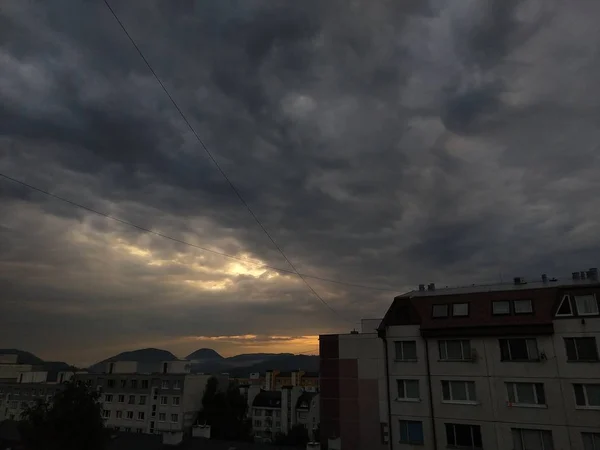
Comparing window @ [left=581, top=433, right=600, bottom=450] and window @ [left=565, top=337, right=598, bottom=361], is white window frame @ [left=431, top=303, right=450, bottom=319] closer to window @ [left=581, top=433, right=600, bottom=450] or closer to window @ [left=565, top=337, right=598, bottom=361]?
window @ [left=565, top=337, right=598, bottom=361]

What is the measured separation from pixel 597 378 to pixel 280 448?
2811 centimetres

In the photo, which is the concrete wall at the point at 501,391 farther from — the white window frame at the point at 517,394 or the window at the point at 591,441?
the window at the point at 591,441

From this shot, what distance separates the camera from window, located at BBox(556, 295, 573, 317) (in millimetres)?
31766

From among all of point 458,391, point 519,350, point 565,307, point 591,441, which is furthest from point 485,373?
point 565,307

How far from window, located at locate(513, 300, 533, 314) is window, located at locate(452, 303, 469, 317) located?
151 inches

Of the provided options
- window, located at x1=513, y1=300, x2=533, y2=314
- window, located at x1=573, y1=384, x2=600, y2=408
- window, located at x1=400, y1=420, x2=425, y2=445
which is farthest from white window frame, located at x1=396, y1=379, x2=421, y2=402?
window, located at x1=573, y1=384, x2=600, y2=408

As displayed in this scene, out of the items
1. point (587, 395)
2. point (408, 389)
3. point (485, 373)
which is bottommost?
point (587, 395)

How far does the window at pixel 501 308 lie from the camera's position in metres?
34.3

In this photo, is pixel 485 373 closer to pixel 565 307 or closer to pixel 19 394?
pixel 565 307

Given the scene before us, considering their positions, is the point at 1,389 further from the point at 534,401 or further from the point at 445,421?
the point at 534,401

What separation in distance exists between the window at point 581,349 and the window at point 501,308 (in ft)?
15.1

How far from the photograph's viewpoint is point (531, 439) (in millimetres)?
31109

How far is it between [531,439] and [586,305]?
1101 centimetres

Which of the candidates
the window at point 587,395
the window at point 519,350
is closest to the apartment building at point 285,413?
the window at point 519,350
